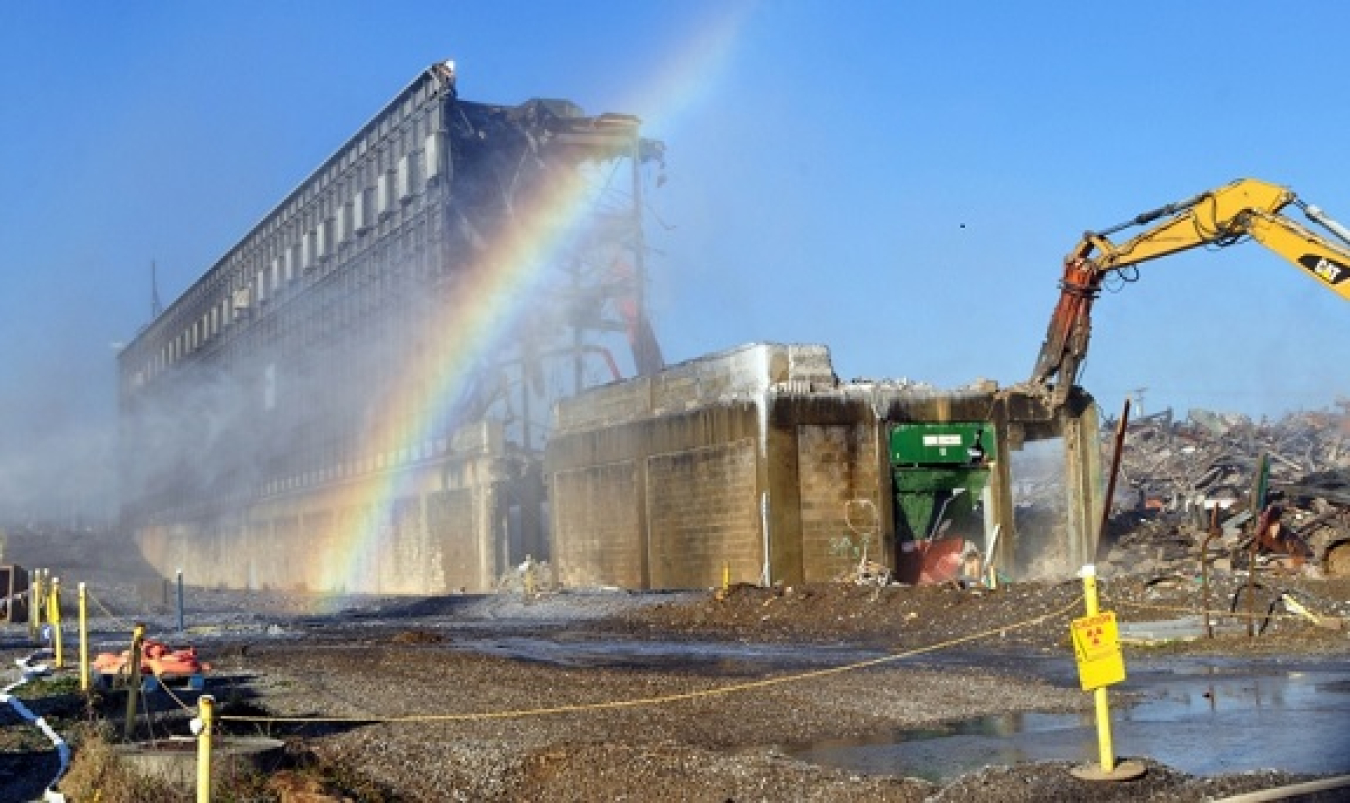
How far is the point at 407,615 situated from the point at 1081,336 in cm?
1767

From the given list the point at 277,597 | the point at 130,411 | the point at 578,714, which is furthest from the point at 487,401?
the point at 130,411

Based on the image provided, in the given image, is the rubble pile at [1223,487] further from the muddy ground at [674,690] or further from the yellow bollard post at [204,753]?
the yellow bollard post at [204,753]

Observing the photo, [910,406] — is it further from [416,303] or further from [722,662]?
[416,303]

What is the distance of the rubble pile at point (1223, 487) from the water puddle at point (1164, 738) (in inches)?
485

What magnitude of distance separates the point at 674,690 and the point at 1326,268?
1997 centimetres

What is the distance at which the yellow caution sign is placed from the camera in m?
9.31

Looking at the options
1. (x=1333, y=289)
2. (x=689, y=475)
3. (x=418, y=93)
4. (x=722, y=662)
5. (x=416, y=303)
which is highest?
(x=418, y=93)

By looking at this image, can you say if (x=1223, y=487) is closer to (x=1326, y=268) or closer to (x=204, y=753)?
(x=1326, y=268)

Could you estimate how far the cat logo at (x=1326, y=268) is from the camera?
29.2m

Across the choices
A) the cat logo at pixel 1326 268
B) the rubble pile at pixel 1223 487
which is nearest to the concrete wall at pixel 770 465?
the rubble pile at pixel 1223 487

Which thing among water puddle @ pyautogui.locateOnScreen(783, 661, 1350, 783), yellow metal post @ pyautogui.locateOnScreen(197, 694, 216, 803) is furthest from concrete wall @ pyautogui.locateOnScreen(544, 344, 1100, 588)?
yellow metal post @ pyautogui.locateOnScreen(197, 694, 216, 803)

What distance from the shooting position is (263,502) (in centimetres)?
7350

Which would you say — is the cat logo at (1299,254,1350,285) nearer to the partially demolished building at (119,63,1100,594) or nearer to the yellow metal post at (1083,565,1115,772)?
the partially demolished building at (119,63,1100,594)

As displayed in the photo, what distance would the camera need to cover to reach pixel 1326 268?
29500 millimetres
